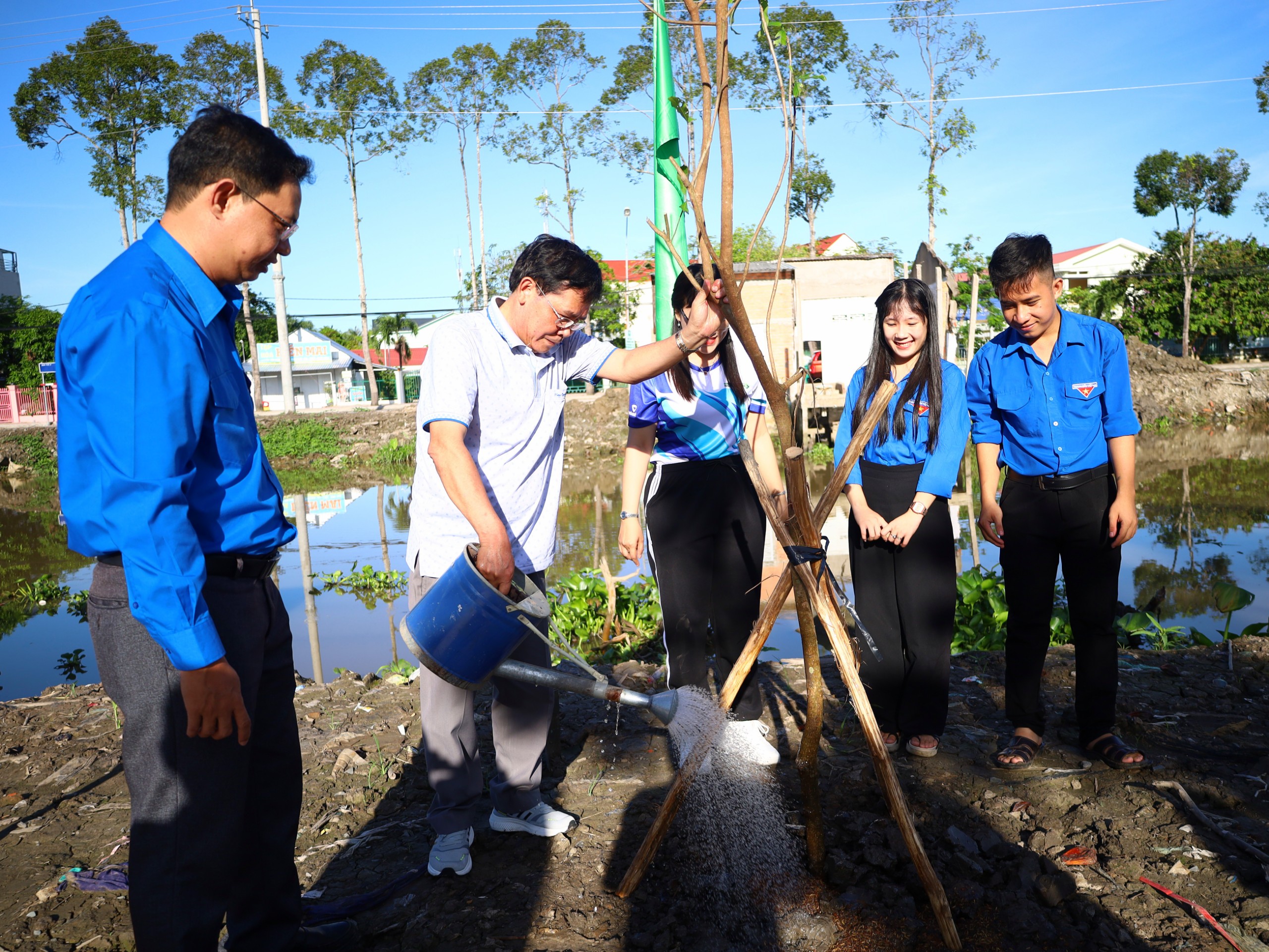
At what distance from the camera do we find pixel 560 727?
12.0 ft

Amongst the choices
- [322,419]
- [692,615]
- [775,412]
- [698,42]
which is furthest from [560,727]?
[322,419]

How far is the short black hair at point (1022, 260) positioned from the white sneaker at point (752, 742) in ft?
6.01

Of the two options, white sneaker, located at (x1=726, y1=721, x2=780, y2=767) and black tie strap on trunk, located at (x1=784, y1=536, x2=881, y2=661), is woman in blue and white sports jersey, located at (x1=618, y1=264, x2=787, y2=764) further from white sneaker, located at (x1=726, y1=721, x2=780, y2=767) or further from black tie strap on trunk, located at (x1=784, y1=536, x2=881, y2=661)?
black tie strap on trunk, located at (x1=784, y1=536, x2=881, y2=661)

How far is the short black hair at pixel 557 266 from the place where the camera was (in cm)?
238

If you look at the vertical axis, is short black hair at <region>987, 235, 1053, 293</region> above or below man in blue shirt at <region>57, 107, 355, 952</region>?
above

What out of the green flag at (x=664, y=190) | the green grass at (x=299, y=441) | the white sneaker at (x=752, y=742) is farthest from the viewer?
the green grass at (x=299, y=441)

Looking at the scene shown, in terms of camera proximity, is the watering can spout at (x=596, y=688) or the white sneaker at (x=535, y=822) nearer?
the watering can spout at (x=596, y=688)

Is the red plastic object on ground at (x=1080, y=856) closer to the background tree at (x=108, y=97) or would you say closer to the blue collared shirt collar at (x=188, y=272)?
the blue collared shirt collar at (x=188, y=272)

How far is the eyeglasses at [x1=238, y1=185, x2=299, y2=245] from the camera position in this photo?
67.7 inches

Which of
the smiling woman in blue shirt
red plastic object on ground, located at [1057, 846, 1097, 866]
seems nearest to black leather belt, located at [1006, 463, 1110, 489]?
the smiling woman in blue shirt

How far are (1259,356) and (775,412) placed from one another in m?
38.5

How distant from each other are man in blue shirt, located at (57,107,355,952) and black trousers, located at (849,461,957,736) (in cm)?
211

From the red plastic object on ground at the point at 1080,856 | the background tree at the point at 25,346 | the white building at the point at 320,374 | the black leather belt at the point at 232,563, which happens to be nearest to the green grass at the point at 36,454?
the background tree at the point at 25,346

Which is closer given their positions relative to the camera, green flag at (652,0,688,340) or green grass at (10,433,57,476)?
green flag at (652,0,688,340)
